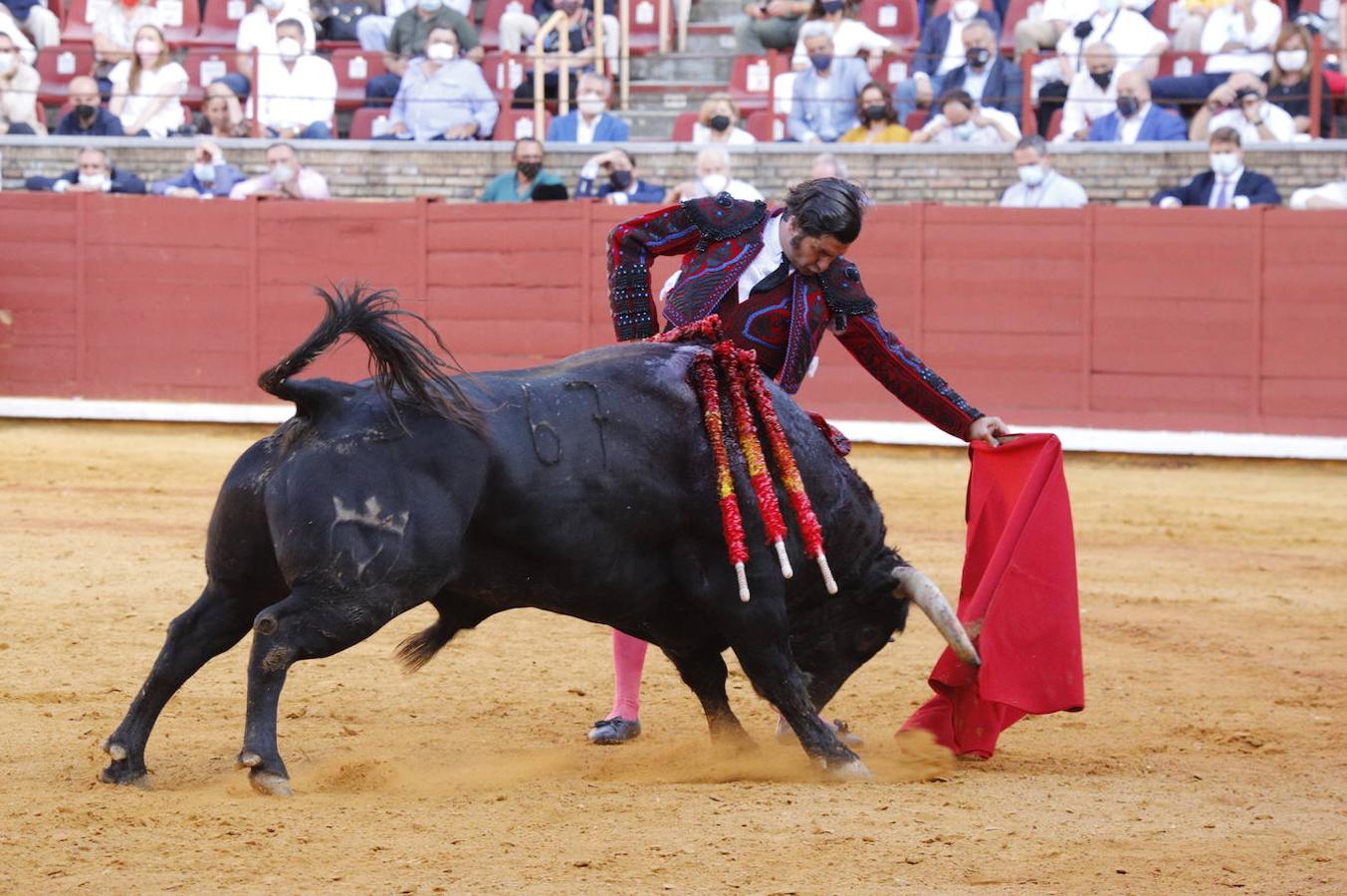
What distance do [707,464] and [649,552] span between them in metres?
0.21

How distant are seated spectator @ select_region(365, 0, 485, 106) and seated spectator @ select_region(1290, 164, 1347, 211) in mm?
5354

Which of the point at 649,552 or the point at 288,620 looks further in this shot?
the point at 649,552

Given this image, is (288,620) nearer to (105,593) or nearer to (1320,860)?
(1320,860)

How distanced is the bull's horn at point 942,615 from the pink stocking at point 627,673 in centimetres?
69

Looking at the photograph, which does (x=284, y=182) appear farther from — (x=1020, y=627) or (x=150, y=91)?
(x=1020, y=627)

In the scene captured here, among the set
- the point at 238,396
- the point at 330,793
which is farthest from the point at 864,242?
the point at 330,793

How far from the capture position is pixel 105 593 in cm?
586

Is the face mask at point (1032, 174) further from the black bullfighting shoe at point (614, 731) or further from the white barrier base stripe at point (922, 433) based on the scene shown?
the black bullfighting shoe at point (614, 731)

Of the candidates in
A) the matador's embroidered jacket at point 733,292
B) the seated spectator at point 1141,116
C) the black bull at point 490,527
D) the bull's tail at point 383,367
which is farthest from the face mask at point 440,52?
the bull's tail at point 383,367

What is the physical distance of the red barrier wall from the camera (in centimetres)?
1012

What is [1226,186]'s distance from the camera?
400 inches

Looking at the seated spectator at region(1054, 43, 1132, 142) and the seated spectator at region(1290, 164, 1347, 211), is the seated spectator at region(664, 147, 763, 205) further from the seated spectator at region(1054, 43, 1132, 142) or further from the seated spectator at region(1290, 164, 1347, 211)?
the seated spectator at region(1290, 164, 1347, 211)

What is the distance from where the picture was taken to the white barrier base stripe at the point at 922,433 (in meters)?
10.0

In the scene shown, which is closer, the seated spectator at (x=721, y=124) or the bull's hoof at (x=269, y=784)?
the bull's hoof at (x=269, y=784)
